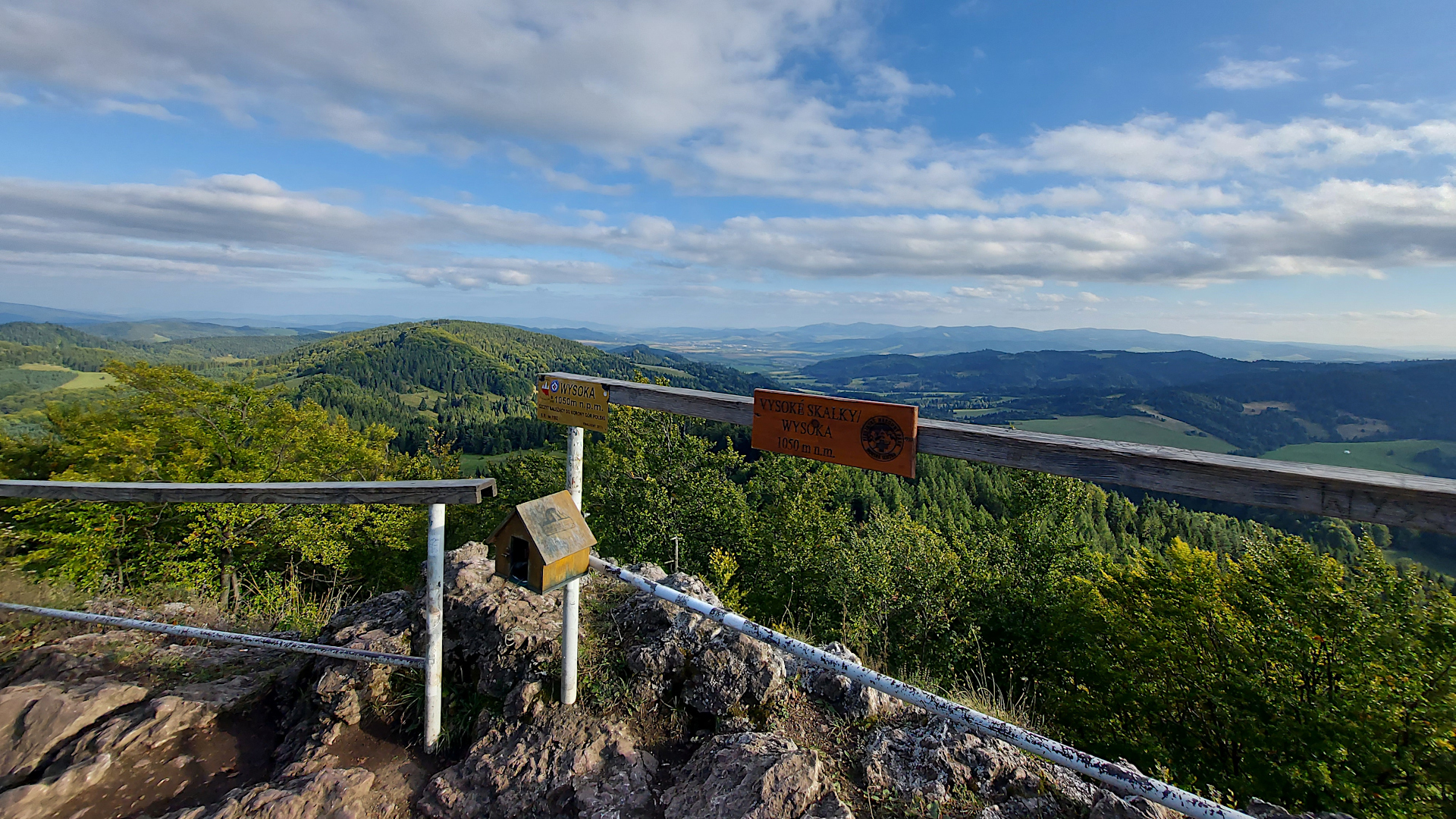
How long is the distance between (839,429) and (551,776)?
2.29 metres

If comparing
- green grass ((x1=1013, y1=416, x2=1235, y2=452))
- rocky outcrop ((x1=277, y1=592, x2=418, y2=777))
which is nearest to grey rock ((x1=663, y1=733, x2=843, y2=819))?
rocky outcrop ((x1=277, y1=592, x2=418, y2=777))

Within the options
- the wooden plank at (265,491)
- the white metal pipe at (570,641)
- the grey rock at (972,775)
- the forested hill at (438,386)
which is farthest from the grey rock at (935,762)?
the forested hill at (438,386)

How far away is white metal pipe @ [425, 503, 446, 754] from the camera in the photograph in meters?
2.92

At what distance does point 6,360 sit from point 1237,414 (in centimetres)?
35967

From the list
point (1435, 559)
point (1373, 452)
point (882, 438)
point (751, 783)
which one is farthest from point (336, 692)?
point (1373, 452)

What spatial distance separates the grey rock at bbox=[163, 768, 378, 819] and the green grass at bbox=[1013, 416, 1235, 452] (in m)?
147

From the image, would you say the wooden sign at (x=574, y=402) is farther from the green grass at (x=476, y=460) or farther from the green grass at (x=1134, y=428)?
the green grass at (x=1134, y=428)

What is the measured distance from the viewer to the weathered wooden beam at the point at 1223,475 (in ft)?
5.94

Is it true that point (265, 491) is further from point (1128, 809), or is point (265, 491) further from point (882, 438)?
point (1128, 809)

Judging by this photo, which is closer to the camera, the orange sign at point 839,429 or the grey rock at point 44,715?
the orange sign at point 839,429

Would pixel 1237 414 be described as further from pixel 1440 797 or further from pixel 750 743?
pixel 750 743

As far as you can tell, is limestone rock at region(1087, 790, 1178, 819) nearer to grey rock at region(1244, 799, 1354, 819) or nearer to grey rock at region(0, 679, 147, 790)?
grey rock at region(1244, 799, 1354, 819)

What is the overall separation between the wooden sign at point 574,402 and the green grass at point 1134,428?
14540 centimetres

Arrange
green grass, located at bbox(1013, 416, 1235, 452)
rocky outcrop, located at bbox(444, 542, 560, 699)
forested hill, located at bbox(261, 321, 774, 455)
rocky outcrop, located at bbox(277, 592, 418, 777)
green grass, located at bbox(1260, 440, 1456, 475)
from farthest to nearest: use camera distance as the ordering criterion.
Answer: green grass, located at bbox(1013, 416, 1235, 452)
green grass, located at bbox(1260, 440, 1456, 475)
forested hill, located at bbox(261, 321, 774, 455)
rocky outcrop, located at bbox(444, 542, 560, 699)
rocky outcrop, located at bbox(277, 592, 418, 777)
